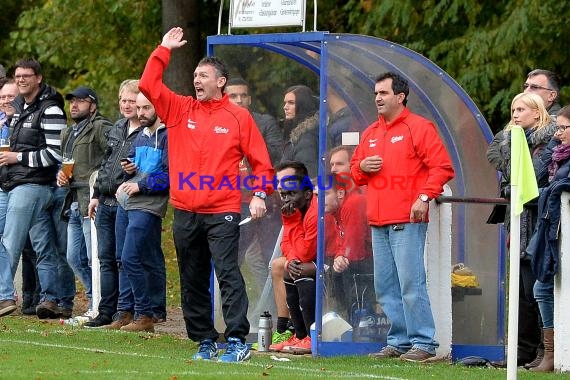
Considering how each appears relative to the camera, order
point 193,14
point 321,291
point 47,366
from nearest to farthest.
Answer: point 47,366, point 321,291, point 193,14

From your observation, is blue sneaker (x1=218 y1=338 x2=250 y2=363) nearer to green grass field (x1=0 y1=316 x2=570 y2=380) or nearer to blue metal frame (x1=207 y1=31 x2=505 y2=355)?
green grass field (x1=0 y1=316 x2=570 y2=380)

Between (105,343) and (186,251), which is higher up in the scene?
(186,251)

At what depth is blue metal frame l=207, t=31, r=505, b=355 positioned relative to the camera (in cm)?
1151

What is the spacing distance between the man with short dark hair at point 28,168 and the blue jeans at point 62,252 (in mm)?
193

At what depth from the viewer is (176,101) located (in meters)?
10.8

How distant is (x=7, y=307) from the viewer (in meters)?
13.9

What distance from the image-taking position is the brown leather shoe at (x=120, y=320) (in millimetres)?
13305

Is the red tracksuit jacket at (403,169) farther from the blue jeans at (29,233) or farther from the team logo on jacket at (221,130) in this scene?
the blue jeans at (29,233)

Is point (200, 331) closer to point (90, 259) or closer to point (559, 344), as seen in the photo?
point (559, 344)

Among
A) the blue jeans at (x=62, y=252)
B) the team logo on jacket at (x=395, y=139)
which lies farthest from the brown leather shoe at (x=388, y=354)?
the blue jeans at (x=62, y=252)

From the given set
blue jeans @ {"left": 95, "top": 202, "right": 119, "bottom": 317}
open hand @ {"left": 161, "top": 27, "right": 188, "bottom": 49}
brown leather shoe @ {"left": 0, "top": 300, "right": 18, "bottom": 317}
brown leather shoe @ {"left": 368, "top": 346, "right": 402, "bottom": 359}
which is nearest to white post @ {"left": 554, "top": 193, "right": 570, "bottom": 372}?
brown leather shoe @ {"left": 368, "top": 346, "right": 402, "bottom": 359}

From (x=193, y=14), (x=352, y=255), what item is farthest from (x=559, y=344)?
(x=193, y=14)

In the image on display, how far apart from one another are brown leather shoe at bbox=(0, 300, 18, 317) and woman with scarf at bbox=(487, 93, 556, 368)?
17.8 feet

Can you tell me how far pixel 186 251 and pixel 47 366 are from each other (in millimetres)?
1519
